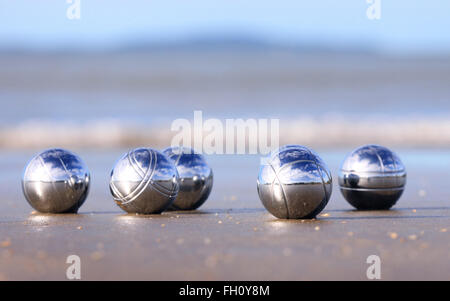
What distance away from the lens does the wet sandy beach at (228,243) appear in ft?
22.2

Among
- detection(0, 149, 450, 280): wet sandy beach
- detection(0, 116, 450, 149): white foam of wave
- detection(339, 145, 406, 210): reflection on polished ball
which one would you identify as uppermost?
detection(0, 116, 450, 149): white foam of wave

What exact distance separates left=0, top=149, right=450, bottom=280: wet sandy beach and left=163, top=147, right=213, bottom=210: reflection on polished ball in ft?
0.85

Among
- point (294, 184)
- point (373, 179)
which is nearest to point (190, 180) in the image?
point (294, 184)

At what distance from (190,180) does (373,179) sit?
3029 millimetres

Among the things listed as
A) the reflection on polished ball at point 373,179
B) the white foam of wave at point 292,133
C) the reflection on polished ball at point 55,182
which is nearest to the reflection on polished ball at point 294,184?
→ the reflection on polished ball at point 373,179

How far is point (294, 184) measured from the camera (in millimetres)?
9883

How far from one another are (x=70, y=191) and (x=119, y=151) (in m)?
17.6

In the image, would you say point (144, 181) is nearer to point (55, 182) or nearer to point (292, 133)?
point (55, 182)

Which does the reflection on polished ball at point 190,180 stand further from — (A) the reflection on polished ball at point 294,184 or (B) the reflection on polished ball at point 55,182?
(A) the reflection on polished ball at point 294,184

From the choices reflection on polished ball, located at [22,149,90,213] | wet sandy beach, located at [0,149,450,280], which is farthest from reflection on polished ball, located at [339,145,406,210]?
reflection on polished ball, located at [22,149,90,213]

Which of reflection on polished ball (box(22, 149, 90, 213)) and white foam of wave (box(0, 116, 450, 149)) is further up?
white foam of wave (box(0, 116, 450, 149))

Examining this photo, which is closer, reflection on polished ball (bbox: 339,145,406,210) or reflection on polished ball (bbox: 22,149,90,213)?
reflection on polished ball (bbox: 22,149,90,213)

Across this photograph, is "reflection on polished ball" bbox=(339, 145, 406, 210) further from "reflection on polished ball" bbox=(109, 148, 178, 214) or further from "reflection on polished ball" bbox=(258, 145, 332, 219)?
"reflection on polished ball" bbox=(109, 148, 178, 214)

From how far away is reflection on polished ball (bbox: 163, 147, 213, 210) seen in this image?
11719 millimetres
